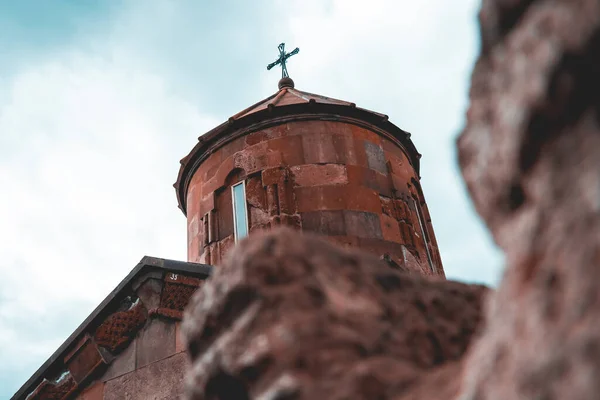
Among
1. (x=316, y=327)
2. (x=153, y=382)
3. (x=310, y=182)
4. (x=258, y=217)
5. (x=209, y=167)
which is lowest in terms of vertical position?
(x=316, y=327)

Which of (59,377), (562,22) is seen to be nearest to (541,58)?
(562,22)

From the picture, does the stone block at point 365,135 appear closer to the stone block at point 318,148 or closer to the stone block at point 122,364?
the stone block at point 318,148

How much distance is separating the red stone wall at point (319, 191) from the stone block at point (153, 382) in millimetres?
2642

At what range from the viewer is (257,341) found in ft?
3.79

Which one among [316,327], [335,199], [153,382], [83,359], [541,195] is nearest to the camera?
[541,195]

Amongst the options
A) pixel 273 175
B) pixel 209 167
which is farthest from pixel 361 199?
pixel 209 167

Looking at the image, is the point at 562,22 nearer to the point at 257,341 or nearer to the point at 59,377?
the point at 257,341

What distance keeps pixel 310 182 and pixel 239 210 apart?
983 mm

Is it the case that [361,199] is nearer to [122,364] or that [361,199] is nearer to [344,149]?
[344,149]

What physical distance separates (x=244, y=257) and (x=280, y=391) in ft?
0.95

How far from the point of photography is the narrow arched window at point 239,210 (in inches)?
286

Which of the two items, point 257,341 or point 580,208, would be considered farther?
point 257,341

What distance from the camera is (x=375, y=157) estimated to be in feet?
25.8

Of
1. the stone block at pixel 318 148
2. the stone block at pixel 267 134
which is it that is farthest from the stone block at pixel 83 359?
the stone block at pixel 267 134
